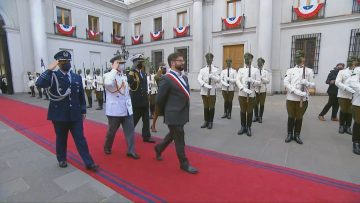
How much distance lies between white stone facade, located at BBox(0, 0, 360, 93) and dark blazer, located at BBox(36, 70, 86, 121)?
1171 centimetres

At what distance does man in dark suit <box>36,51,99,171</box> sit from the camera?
9.77ft

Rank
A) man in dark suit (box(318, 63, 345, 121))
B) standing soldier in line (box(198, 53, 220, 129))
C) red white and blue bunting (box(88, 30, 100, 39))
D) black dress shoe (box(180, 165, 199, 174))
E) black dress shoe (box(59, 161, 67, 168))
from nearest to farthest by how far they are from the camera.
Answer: black dress shoe (box(180, 165, 199, 174))
black dress shoe (box(59, 161, 67, 168))
standing soldier in line (box(198, 53, 220, 129))
man in dark suit (box(318, 63, 345, 121))
red white and blue bunting (box(88, 30, 100, 39))

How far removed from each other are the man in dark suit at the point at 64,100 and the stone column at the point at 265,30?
38.3ft

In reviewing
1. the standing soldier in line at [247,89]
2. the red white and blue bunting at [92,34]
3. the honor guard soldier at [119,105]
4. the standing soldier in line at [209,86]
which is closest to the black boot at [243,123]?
the standing soldier in line at [247,89]

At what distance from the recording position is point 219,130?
543 cm

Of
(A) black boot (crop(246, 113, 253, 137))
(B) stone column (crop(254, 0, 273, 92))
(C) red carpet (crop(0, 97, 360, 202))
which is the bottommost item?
(C) red carpet (crop(0, 97, 360, 202))

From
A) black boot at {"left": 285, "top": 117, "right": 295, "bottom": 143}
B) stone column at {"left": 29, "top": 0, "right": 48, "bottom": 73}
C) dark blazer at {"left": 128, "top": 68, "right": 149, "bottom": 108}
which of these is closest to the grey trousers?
dark blazer at {"left": 128, "top": 68, "right": 149, "bottom": 108}

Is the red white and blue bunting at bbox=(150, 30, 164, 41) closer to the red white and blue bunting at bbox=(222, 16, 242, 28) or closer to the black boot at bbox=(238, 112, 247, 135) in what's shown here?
the red white and blue bunting at bbox=(222, 16, 242, 28)

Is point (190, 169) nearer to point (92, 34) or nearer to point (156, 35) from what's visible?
point (156, 35)

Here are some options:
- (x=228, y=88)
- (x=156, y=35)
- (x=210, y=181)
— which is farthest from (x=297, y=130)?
(x=156, y=35)

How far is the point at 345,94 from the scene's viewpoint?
4934mm

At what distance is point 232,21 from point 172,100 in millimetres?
12874

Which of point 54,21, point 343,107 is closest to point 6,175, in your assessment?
point 343,107

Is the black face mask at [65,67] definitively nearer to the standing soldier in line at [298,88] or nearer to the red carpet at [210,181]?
the red carpet at [210,181]
